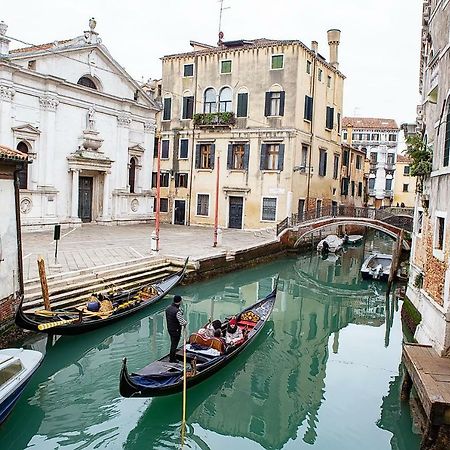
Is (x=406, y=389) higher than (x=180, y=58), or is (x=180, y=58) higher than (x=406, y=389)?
(x=180, y=58)

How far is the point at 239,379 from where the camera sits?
26.5 ft

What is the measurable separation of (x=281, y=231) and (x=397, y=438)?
14.4 metres

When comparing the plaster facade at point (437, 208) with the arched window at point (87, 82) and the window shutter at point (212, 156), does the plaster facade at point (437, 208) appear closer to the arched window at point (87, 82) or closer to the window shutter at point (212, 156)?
the arched window at point (87, 82)

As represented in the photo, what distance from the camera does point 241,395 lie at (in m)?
7.52

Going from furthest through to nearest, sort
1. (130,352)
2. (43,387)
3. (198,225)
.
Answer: (198,225), (130,352), (43,387)

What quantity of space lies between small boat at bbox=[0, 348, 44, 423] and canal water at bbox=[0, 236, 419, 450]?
570 mm

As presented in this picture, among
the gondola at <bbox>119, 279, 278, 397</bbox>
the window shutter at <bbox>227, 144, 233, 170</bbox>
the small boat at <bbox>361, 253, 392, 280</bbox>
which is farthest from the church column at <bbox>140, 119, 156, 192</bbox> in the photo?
the gondola at <bbox>119, 279, 278, 397</bbox>

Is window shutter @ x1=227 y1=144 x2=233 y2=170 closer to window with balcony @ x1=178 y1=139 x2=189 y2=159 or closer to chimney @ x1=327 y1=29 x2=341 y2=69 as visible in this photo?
window with balcony @ x1=178 y1=139 x2=189 y2=159

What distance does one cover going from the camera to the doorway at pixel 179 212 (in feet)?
80.2

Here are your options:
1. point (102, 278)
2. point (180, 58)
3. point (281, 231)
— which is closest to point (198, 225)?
point (281, 231)

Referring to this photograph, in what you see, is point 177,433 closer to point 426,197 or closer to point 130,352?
point 130,352

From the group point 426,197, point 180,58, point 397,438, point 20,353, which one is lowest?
point 397,438

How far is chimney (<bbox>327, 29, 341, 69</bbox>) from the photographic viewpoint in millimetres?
24922

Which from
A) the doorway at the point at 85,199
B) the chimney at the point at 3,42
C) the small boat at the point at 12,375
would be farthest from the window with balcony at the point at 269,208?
the small boat at the point at 12,375
